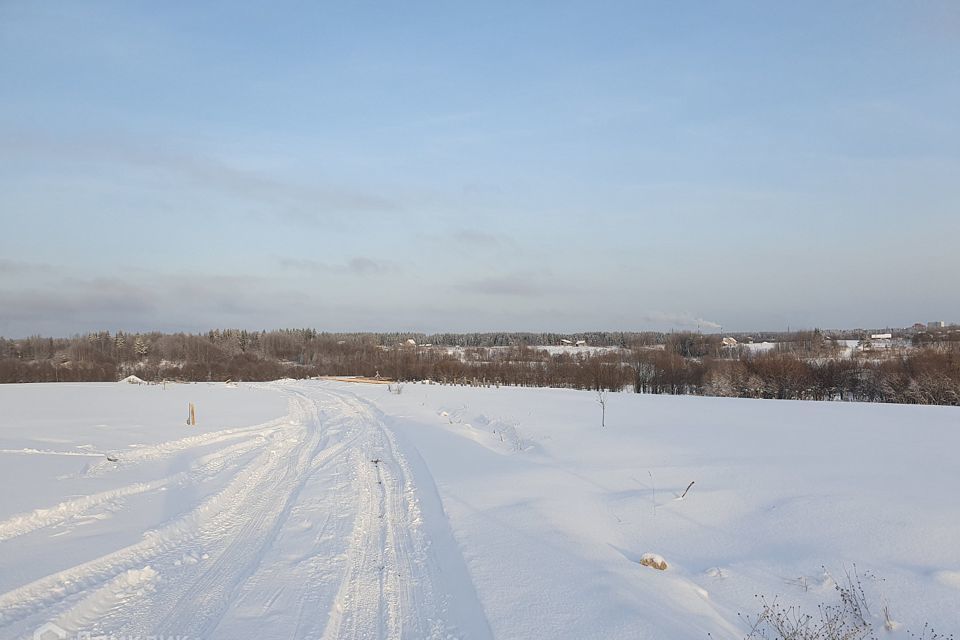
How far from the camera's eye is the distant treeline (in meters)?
39.2

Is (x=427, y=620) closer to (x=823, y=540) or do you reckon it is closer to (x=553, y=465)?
(x=823, y=540)

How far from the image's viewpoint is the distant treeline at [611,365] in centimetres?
3919

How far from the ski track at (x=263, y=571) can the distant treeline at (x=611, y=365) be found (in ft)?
133

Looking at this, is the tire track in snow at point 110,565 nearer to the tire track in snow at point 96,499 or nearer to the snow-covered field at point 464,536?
the snow-covered field at point 464,536

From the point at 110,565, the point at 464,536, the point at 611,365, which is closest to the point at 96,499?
the point at 110,565

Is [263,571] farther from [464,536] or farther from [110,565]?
[464,536]

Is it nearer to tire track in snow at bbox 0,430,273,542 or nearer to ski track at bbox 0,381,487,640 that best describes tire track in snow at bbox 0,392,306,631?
ski track at bbox 0,381,487,640

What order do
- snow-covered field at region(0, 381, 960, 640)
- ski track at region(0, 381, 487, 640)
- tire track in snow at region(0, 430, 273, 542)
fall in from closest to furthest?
1. ski track at region(0, 381, 487, 640)
2. snow-covered field at region(0, 381, 960, 640)
3. tire track in snow at region(0, 430, 273, 542)

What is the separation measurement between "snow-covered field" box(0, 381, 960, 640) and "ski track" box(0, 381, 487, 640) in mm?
27

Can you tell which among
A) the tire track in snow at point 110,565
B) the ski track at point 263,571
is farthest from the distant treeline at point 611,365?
the tire track in snow at point 110,565

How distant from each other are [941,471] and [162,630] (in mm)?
11065

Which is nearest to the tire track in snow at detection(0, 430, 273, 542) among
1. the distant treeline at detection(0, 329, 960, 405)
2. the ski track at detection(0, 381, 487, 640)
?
the ski track at detection(0, 381, 487, 640)

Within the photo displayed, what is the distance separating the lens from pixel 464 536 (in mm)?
6039

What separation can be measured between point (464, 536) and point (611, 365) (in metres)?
51.9
